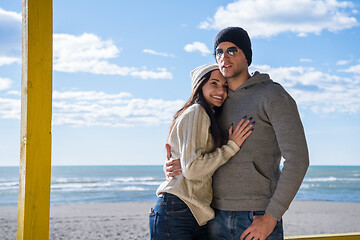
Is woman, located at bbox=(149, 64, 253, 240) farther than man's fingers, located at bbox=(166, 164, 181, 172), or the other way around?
man's fingers, located at bbox=(166, 164, 181, 172)

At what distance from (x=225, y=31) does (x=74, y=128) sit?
30.8 meters

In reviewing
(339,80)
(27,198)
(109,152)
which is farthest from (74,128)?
(27,198)

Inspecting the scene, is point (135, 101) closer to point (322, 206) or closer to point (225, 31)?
point (322, 206)

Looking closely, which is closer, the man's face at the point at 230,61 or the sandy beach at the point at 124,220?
the man's face at the point at 230,61

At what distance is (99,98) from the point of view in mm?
30141

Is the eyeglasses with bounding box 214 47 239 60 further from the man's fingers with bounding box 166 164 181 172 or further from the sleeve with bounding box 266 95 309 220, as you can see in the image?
the man's fingers with bounding box 166 164 181 172

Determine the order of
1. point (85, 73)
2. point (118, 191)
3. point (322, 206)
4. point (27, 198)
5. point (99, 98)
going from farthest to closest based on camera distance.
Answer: point (85, 73), point (99, 98), point (118, 191), point (322, 206), point (27, 198)

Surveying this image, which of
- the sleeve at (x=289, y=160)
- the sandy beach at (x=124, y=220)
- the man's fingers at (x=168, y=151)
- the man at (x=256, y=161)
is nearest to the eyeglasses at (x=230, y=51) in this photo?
the man at (x=256, y=161)

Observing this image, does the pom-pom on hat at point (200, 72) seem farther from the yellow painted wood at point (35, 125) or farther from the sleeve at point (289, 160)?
the yellow painted wood at point (35, 125)

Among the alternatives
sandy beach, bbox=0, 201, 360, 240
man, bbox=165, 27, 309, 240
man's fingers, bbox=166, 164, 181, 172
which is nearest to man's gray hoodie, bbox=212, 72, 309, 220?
man, bbox=165, 27, 309, 240

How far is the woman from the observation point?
1.86m

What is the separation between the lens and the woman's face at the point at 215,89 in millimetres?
2090

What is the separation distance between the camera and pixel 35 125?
6.75 feet

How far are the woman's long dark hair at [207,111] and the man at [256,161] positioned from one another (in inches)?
3.9
